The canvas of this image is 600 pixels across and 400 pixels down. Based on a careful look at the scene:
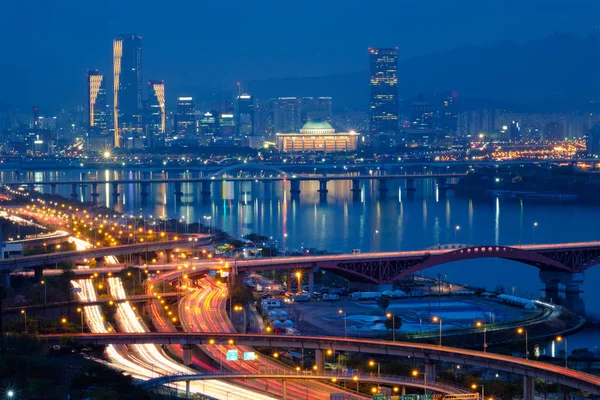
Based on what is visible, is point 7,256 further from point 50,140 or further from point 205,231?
point 50,140

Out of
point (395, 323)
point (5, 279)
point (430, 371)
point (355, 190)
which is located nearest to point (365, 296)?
point (395, 323)

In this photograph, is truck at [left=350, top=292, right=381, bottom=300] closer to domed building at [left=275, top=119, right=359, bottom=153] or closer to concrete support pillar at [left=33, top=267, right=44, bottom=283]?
concrete support pillar at [left=33, top=267, right=44, bottom=283]

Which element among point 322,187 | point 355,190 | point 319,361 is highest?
point 322,187

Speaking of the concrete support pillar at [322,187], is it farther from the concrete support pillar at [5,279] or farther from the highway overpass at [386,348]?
the highway overpass at [386,348]

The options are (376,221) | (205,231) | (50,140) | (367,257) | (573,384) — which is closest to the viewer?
(573,384)

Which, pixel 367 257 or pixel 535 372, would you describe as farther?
pixel 367 257

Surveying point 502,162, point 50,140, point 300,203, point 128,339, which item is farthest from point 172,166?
point 128,339

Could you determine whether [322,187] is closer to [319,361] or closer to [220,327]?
[220,327]
